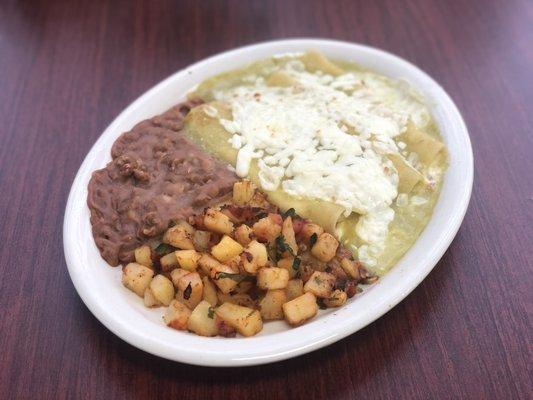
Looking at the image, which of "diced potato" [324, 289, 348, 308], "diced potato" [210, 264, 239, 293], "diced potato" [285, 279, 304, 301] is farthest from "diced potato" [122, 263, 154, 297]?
"diced potato" [324, 289, 348, 308]

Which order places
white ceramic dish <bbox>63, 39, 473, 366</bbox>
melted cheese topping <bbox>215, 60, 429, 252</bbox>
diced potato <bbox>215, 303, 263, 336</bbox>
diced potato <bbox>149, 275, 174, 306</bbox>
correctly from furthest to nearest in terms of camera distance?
melted cheese topping <bbox>215, 60, 429, 252</bbox>, diced potato <bbox>149, 275, 174, 306</bbox>, diced potato <bbox>215, 303, 263, 336</bbox>, white ceramic dish <bbox>63, 39, 473, 366</bbox>

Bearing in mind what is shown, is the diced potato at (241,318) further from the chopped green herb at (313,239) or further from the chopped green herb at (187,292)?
the chopped green herb at (313,239)

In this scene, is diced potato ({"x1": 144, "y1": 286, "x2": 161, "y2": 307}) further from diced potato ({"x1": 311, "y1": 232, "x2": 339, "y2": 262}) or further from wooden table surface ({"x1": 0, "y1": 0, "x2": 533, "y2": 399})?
diced potato ({"x1": 311, "y1": 232, "x2": 339, "y2": 262})

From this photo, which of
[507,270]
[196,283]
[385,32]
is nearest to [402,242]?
[507,270]

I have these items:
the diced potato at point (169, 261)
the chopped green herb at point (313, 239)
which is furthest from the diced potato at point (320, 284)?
the diced potato at point (169, 261)

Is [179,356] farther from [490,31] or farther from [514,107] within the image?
[490,31]

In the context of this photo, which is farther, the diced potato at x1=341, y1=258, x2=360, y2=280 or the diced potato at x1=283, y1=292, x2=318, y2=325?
the diced potato at x1=341, y1=258, x2=360, y2=280

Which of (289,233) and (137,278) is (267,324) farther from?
(137,278)
